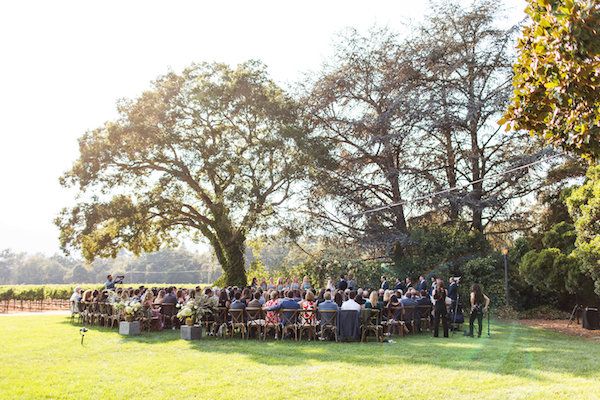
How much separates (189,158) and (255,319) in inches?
552

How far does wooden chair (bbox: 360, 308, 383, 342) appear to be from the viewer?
13.7 m

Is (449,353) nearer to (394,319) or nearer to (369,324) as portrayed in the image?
(369,324)

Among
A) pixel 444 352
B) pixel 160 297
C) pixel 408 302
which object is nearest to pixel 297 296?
pixel 408 302

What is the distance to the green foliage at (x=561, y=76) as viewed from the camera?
4.06 m

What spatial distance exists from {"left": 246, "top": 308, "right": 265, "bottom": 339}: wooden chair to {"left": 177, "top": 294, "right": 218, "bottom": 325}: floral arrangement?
38.4 inches

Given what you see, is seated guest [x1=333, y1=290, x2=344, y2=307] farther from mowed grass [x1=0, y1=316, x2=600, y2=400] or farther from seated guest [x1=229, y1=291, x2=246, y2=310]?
seated guest [x1=229, y1=291, x2=246, y2=310]

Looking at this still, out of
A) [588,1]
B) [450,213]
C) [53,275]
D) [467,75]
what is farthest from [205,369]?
[53,275]

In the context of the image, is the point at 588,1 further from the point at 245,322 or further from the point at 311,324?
the point at 245,322

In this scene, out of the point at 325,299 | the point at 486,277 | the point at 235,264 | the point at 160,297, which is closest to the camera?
the point at 325,299

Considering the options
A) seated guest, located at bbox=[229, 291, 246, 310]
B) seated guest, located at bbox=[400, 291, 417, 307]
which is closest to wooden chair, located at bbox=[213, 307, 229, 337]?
seated guest, located at bbox=[229, 291, 246, 310]

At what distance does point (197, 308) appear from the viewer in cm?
1452

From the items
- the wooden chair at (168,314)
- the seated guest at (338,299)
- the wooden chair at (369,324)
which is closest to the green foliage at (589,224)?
the wooden chair at (369,324)

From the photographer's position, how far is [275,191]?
27.4 m

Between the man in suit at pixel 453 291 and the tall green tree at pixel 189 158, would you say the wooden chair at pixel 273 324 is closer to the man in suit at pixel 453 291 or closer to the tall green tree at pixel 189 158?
the man in suit at pixel 453 291
